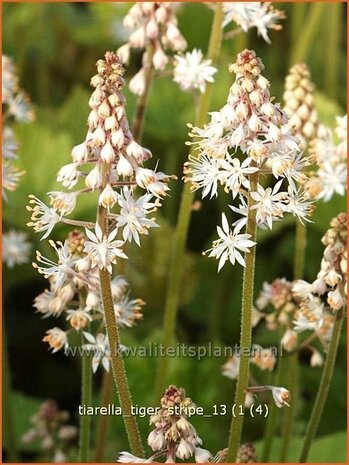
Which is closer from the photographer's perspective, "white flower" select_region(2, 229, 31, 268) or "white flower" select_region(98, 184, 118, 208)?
"white flower" select_region(98, 184, 118, 208)

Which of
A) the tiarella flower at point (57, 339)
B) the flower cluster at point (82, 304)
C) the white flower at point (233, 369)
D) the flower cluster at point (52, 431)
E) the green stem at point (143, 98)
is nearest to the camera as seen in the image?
the flower cluster at point (82, 304)

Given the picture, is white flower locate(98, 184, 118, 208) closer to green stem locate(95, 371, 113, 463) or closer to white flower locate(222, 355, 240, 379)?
white flower locate(222, 355, 240, 379)

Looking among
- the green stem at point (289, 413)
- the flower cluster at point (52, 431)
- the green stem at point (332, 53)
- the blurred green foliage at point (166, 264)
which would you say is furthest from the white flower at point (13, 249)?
the green stem at point (332, 53)

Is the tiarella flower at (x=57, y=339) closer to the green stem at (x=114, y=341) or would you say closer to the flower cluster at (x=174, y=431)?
the green stem at (x=114, y=341)

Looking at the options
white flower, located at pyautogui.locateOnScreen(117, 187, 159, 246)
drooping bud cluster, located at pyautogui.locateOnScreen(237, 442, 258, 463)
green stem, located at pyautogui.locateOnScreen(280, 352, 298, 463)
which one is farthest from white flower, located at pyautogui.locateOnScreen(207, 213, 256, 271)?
green stem, located at pyautogui.locateOnScreen(280, 352, 298, 463)

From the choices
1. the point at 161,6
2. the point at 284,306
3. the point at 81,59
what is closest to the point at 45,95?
the point at 81,59

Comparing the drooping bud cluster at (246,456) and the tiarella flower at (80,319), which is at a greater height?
the tiarella flower at (80,319)
